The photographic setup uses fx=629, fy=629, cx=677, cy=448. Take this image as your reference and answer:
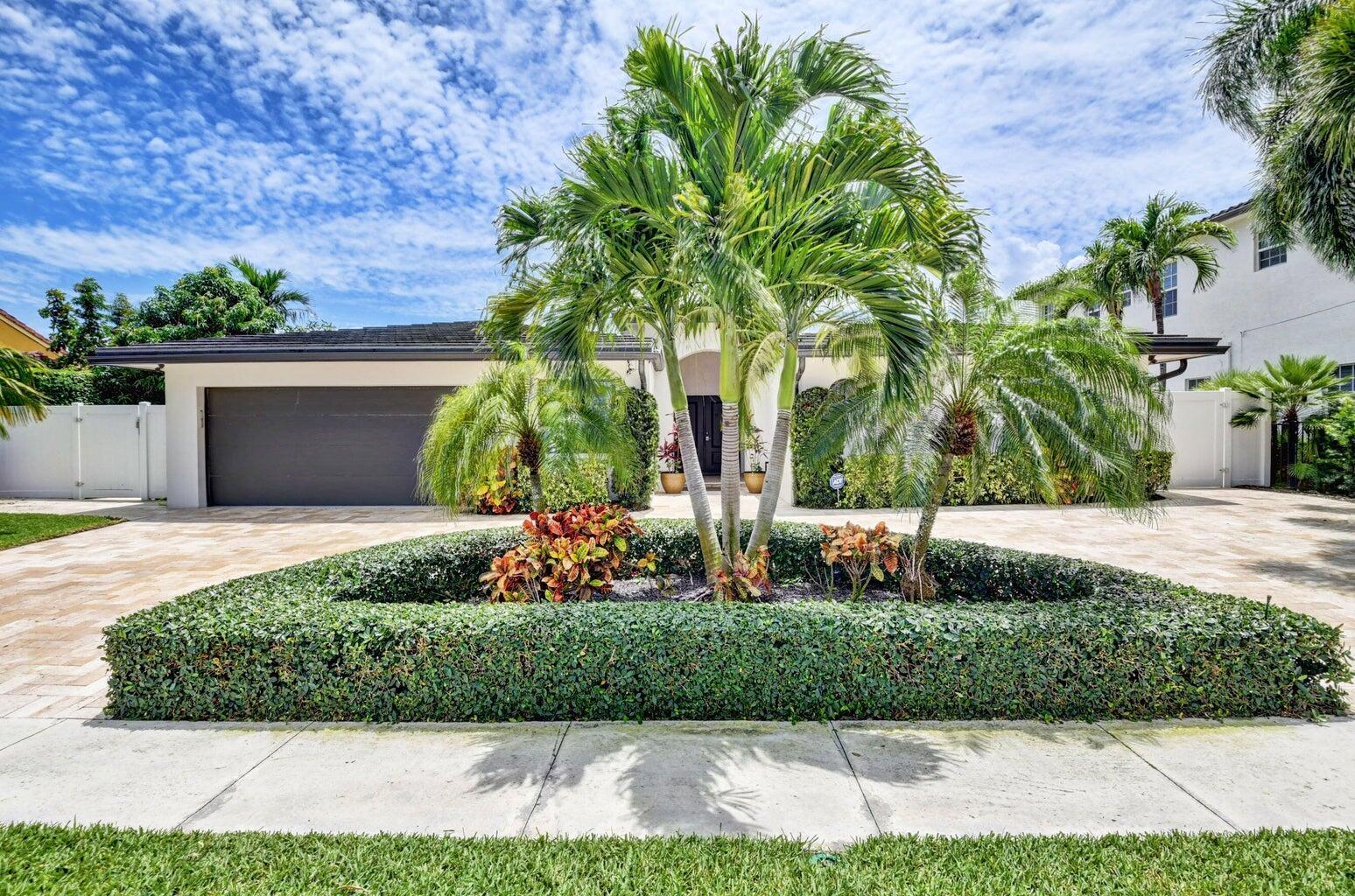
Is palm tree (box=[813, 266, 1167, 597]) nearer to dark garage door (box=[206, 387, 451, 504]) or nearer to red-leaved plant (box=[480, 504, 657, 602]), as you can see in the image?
red-leaved plant (box=[480, 504, 657, 602])

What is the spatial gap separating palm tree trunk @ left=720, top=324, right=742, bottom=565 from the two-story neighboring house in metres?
15.9

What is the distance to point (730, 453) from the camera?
5.58 m

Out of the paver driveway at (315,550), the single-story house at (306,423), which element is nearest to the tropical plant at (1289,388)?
the paver driveway at (315,550)

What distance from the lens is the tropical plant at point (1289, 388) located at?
1401 centimetres

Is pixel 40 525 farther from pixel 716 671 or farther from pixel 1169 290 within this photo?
pixel 1169 290

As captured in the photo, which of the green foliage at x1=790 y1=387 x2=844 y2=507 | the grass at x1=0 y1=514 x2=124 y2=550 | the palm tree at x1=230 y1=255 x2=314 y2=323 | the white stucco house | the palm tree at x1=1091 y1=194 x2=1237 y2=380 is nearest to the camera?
the grass at x1=0 y1=514 x2=124 y2=550

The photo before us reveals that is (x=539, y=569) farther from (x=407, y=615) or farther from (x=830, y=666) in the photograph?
(x=830, y=666)

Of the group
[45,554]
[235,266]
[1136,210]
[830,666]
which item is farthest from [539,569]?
[235,266]

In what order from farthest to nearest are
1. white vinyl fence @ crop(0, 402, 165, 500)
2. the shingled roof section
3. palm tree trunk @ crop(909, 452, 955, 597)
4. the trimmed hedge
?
white vinyl fence @ crop(0, 402, 165, 500) → the shingled roof section → palm tree trunk @ crop(909, 452, 955, 597) → the trimmed hedge

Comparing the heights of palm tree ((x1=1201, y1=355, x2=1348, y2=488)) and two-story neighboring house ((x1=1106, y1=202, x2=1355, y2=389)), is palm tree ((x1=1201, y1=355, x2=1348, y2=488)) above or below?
below

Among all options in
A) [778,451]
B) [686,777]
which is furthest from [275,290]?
[686,777]

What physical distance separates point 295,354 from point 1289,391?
21350 millimetres

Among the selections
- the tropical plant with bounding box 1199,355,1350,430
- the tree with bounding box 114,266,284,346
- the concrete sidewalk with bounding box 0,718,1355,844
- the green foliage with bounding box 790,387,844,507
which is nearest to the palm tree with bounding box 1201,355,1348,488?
the tropical plant with bounding box 1199,355,1350,430

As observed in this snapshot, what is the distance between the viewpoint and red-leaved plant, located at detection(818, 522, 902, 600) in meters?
5.77
